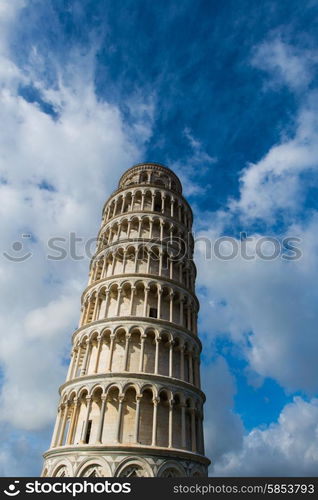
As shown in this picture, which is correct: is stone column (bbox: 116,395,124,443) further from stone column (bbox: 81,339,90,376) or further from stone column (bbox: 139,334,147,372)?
stone column (bbox: 81,339,90,376)

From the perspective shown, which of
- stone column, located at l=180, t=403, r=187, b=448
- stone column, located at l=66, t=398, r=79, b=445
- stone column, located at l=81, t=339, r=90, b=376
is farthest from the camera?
stone column, located at l=81, t=339, r=90, b=376

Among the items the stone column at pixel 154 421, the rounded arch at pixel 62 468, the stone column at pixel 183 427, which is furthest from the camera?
the stone column at pixel 183 427

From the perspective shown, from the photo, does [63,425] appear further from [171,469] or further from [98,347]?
[171,469]

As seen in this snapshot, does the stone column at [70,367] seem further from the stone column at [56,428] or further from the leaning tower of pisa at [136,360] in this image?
the stone column at [56,428]

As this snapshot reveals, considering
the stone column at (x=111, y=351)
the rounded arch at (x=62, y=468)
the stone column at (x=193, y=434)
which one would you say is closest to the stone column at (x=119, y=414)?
the stone column at (x=111, y=351)

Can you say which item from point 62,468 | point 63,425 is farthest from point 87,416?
point 62,468

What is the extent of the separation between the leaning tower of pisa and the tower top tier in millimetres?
3144

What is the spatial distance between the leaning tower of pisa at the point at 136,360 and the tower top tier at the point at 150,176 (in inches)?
124

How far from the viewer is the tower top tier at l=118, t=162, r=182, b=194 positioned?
135 feet

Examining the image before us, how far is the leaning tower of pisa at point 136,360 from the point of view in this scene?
22656 mm

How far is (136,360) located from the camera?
87.3 ft

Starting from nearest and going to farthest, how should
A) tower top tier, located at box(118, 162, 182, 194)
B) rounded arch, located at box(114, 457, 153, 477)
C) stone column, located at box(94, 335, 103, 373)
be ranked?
rounded arch, located at box(114, 457, 153, 477)
stone column, located at box(94, 335, 103, 373)
tower top tier, located at box(118, 162, 182, 194)

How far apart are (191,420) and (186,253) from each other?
15.5 metres

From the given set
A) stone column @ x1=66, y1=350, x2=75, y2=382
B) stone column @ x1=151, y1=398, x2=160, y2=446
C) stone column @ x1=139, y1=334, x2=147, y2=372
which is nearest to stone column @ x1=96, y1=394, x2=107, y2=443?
stone column @ x1=139, y1=334, x2=147, y2=372
